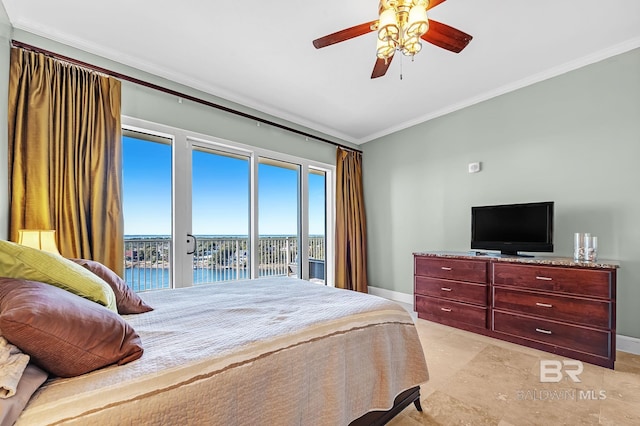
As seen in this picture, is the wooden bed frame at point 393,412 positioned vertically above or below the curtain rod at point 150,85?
below

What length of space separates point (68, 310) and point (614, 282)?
11.2ft

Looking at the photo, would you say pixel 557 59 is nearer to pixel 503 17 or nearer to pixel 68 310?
pixel 503 17

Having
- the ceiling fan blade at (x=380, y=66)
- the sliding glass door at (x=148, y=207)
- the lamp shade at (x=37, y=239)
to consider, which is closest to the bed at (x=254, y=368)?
the lamp shade at (x=37, y=239)

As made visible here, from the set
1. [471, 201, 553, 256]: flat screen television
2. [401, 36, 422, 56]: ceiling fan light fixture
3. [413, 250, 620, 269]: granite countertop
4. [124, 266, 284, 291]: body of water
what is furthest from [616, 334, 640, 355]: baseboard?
[124, 266, 284, 291]: body of water

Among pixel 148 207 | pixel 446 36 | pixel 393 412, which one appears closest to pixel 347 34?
pixel 446 36

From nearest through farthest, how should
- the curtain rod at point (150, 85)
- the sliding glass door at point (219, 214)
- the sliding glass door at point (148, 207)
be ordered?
1. the curtain rod at point (150, 85)
2. the sliding glass door at point (148, 207)
3. the sliding glass door at point (219, 214)

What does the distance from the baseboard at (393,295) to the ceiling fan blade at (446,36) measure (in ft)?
10.9

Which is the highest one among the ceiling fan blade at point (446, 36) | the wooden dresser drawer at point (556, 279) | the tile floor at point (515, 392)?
the ceiling fan blade at point (446, 36)

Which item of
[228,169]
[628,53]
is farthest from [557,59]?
[228,169]

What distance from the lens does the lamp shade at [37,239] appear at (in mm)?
1782

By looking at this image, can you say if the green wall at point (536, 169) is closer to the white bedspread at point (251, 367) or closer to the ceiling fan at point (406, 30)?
the ceiling fan at point (406, 30)

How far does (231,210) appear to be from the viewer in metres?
3.57

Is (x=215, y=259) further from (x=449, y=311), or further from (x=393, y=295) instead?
(x=449, y=311)

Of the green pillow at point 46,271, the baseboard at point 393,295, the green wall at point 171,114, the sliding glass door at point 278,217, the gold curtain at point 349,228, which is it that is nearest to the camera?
the green pillow at point 46,271
